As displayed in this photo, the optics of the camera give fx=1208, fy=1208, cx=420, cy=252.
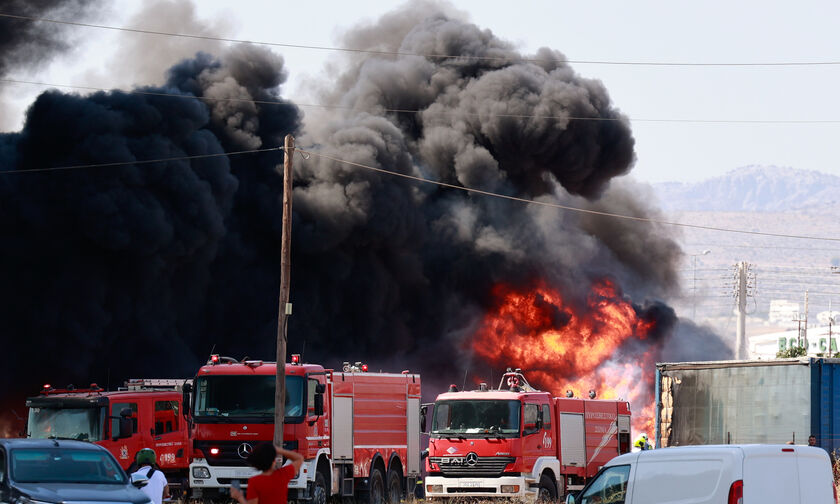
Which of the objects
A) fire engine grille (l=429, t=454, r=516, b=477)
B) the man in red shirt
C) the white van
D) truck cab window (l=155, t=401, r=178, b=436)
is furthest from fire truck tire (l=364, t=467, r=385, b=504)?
the man in red shirt

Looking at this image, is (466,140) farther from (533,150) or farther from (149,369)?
(149,369)

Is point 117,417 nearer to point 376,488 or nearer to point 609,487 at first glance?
point 376,488

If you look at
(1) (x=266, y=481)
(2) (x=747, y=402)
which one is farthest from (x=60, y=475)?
(2) (x=747, y=402)

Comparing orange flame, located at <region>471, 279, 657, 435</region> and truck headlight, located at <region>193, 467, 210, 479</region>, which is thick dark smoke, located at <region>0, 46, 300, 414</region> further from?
truck headlight, located at <region>193, 467, 210, 479</region>

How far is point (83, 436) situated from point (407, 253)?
37486mm

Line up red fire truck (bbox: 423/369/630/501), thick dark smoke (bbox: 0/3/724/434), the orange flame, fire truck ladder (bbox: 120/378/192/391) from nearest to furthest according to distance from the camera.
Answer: red fire truck (bbox: 423/369/630/501) → fire truck ladder (bbox: 120/378/192/391) → thick dark smoke (bbox: 0/3/724/434) → the orange flame

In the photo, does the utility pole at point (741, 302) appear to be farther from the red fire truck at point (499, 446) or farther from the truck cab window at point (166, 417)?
the truck cab window at point (166, 417)

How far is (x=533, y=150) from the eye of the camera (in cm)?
6412

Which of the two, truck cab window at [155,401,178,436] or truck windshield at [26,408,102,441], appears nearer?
truck windshield at [26,408,102,441]

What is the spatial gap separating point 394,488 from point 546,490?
11.2 feet

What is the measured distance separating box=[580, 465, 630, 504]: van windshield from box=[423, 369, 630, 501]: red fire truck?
11.4 metres

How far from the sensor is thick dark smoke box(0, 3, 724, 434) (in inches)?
1881

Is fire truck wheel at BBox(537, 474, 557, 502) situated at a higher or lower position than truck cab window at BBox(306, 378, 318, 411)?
lower

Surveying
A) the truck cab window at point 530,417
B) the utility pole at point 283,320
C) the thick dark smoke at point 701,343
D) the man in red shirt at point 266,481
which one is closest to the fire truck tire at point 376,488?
the utility pole at point 283,320
